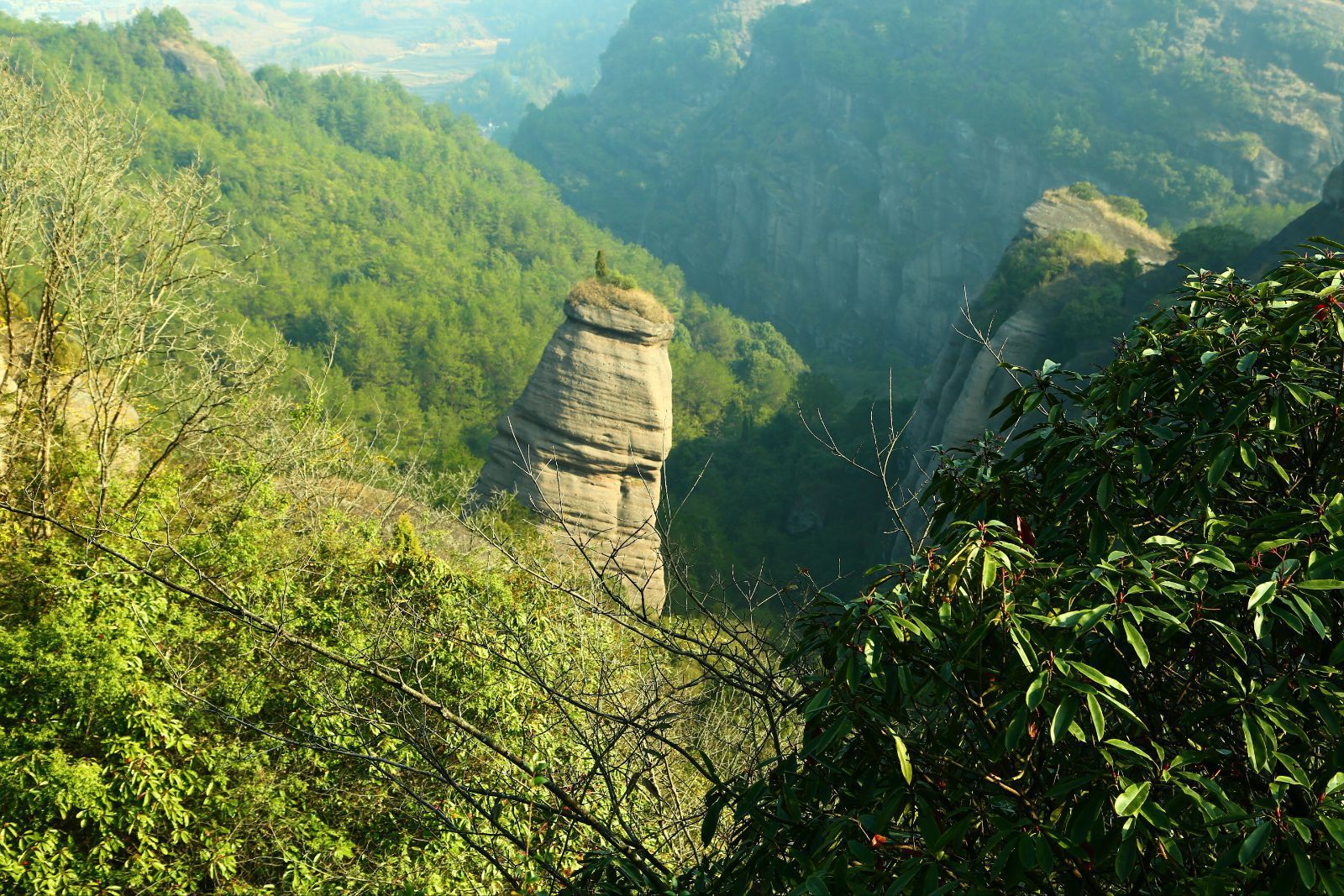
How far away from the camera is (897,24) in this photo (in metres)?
84.6

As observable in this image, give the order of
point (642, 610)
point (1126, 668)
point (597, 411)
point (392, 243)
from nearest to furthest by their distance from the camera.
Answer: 1. point (1126, 668)
2. point (642, 610)
3. point (597, 411)
4. point (392, 243)

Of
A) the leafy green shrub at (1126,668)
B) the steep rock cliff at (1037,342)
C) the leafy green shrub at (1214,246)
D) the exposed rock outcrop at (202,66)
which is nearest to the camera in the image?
the leafy green shrub at (1126,668)

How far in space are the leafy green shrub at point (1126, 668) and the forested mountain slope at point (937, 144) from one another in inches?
2263

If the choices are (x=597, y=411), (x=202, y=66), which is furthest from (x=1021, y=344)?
(x=202, y=66)

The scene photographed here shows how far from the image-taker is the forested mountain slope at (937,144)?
186ft

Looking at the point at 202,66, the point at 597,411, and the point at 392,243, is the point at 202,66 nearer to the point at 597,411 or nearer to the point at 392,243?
the point at 392,243

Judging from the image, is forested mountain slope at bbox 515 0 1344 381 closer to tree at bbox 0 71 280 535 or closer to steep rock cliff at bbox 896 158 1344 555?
steep rock cliff at bbox 896 158 1344 555

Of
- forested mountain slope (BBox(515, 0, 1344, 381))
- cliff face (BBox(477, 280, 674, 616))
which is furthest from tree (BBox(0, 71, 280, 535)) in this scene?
forested mountain slope (BBox(515, 0, 1344, 381))

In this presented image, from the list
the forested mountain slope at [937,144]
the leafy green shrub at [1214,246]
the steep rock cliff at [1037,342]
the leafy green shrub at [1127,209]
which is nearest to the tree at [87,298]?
the steep rock cliff at [1037,342]

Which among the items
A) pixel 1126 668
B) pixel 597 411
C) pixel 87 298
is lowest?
pixel 597 411

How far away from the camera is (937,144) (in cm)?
7138

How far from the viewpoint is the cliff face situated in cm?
2364

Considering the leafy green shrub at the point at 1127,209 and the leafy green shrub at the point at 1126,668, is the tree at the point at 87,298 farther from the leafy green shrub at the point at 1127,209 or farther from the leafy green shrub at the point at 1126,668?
the leafy green shrub at the point at 1127,209

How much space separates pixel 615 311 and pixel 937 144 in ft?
179
